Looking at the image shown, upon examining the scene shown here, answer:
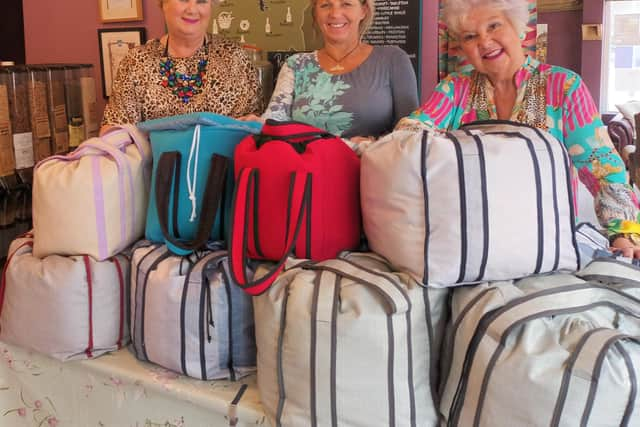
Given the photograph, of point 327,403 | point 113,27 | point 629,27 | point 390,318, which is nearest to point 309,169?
point 390,318

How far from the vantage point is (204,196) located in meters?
1.35

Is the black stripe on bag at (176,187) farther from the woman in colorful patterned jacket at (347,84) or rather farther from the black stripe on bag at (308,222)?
the woman in colorful patterned jacket at (347,84)

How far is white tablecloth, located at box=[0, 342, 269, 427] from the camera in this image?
1.32 metres

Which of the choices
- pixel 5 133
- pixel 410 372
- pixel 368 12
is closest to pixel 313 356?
pixel 410 372

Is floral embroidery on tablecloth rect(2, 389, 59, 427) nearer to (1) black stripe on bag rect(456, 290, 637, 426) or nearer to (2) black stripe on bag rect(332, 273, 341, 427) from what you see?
(2) black stripe on bag rect(332, 273, 341, 427)

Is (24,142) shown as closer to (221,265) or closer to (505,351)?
(221,265)

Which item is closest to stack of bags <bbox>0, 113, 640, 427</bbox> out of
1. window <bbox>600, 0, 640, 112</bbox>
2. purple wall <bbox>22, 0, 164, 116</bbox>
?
purple wall <bbox>22, 0, 164, 116</bbox>

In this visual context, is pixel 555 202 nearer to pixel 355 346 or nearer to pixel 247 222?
pixel 355 346

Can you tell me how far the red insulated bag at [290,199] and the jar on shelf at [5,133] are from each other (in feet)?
4.97

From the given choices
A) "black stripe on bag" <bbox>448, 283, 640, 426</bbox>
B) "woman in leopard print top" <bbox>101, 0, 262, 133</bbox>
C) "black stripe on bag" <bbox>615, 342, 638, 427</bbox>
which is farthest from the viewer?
"woman in leopard print top" <bbox>101, 0, 262, 133</bbox>

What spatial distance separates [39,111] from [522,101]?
1936 millimetres

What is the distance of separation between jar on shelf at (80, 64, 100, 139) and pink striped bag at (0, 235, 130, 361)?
143 cm

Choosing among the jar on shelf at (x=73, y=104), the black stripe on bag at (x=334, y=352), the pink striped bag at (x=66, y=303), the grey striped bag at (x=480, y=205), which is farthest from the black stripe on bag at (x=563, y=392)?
the jar on shelf at (x=73, y=104)

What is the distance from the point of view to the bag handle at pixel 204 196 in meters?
1.33
